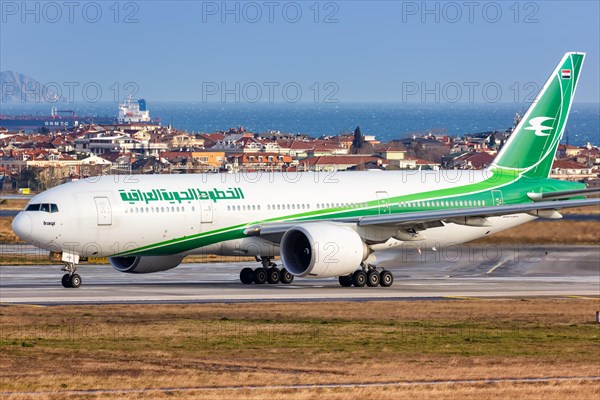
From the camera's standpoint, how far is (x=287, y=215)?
1911 inches

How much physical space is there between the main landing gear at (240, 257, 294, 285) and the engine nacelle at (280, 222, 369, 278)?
2.94 metres

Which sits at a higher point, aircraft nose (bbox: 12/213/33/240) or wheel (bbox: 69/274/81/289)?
aircraft nose (bbox: 12/213/33/240)

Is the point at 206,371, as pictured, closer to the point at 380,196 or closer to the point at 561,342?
the point at 561,342

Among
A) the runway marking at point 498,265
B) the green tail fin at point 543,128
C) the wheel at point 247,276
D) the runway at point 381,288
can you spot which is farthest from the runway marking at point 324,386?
the runway marking at point 498,265

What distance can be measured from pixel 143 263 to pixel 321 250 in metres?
7.64

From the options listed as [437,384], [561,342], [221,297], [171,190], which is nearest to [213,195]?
[171,190]

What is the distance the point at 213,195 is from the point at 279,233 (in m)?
2.92

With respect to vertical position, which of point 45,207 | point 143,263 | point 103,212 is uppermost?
point 45,207

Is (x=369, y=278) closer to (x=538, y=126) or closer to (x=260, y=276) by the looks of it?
(x=260, y=276)

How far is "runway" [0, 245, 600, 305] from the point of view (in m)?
43.9

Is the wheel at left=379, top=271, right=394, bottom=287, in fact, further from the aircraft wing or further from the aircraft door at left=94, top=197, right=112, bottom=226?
the aircraft door at left=94, top=197, right=112, bottom=226

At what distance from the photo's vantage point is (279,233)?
156 feet

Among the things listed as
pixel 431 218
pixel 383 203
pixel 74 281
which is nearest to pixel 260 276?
pixel 383 203

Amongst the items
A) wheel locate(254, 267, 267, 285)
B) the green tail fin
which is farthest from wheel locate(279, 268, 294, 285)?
the green tail fin
